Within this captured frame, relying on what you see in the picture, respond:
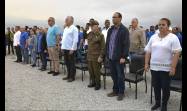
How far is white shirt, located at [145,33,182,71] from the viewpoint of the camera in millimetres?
5047

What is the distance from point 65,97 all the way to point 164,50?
248 centimetres

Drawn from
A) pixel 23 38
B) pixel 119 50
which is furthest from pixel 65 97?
pixel 23 38

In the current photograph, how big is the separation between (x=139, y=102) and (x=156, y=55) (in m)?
1.26

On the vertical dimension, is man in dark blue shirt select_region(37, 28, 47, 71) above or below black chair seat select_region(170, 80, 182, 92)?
above

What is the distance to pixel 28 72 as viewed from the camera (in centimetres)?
1020

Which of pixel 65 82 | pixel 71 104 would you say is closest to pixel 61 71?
pixel 65 82

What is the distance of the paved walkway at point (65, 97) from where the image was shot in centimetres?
575

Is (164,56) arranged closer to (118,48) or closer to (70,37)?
(118,48)

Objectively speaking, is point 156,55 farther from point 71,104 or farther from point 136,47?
point 136,47

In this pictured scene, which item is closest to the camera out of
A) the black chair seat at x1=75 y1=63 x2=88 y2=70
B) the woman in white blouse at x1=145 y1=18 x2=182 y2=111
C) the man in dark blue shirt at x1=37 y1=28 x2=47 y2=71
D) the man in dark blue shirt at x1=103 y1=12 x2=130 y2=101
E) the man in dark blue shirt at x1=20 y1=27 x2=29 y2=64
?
the woman in white blouse at x1=145 y1=18 x2=182 y2=111

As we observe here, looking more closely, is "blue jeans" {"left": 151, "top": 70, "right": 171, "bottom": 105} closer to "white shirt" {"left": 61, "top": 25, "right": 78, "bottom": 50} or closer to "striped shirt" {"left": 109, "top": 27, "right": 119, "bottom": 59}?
"striped shirt" {"left": 109, "top": 27, "right": 119, "bottom": 59}

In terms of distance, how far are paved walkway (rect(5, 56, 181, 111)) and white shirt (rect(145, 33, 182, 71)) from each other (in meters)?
0.93

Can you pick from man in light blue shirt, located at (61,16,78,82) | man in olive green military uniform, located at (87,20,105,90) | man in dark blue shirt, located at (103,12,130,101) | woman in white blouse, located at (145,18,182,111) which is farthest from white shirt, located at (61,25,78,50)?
woman in white blouse, located at (145,18,182,111)
